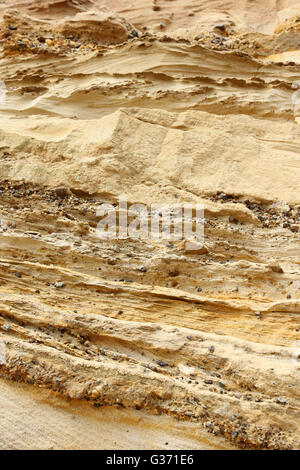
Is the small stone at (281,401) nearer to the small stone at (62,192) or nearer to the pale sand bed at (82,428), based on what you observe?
the pale sand bed at (82,428)

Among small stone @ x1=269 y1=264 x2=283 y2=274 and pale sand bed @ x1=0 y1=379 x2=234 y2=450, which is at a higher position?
small stone @ x1=269 y1=264 x2=283 y2=274

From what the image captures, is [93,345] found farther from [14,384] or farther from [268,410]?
[268,410]

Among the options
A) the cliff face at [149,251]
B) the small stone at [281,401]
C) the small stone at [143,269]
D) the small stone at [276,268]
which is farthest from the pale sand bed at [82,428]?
the small stone at [276,268]

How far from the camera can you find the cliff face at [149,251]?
7.96ft

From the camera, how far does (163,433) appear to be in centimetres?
236

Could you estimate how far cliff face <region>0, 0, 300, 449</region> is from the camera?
7.96 ft

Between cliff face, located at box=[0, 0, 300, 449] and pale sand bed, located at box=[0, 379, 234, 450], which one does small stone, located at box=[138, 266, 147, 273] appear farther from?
pale sand bed, located at box=[0, 379, 234, 450]

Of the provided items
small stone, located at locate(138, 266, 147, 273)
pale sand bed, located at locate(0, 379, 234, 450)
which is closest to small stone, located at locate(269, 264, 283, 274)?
small stone, located at locate(138, 266, 147, 273)

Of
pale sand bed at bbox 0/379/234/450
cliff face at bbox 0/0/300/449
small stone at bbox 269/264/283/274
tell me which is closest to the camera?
pale sand bed at bbox 0/379/234/450

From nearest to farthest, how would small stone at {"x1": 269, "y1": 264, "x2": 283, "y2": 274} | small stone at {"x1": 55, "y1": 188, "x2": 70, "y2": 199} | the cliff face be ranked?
the cliff face, small stone at {"x1": 269, "y1": 264, "x2": 283, "y2": 274}, small stone at {"x1": 55, "y1": 188, "x2": 70, "y2": 199}

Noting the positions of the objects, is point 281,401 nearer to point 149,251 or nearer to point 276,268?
point 276,268

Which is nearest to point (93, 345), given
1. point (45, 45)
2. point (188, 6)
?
point (45, 45)
